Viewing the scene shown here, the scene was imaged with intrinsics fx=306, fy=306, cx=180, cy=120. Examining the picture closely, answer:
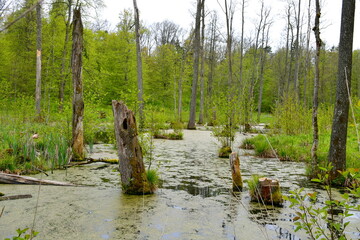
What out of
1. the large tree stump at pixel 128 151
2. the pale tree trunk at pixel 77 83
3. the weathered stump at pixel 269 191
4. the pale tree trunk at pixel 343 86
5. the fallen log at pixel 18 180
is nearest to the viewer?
the weathered stump at pixel 269 191

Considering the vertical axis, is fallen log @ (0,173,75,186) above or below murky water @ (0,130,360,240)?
above

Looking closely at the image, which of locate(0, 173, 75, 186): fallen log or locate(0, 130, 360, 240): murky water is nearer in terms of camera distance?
locate(0, 130, 360, 240): murky water

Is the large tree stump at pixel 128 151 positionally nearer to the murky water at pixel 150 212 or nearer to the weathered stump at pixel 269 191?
the murky water at pixel 150 212

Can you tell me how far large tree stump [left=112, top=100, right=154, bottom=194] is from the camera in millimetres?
4242

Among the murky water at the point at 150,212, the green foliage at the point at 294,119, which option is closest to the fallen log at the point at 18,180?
the murky water at the point at 150,212

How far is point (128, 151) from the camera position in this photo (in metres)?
4.23

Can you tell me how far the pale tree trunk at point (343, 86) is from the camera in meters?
4.43

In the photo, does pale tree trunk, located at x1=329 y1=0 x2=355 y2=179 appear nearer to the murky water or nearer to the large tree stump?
the murky water

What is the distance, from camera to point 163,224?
10.4 ft

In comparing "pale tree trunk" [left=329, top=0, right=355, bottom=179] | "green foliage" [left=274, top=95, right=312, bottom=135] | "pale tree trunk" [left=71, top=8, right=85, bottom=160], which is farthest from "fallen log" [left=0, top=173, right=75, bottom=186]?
"green foliage" [left=274, top=95, right=312, bottom=135]

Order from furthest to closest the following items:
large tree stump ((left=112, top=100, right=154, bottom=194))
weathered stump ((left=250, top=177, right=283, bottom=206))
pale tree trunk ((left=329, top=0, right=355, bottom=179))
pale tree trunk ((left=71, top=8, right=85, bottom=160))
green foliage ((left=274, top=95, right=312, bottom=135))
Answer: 1. green foliage ((left=274, top=95, right=312, bottom=135))
2. pale tree trunk ((left=71, top=8, right=85, bottom=160))
3. pale tree trunk ((left=329, top=0, right=355, bottom=179))
4. large tree stump ((left=112, top=100, right=154, bottom=194))
5. weathered stump ((left=250, top=177, right=283, bottom=206))

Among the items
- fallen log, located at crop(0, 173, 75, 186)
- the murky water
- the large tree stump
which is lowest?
the murky water

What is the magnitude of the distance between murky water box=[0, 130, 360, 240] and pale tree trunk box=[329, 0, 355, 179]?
0.89 m

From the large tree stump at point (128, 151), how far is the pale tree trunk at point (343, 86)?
2.92m
